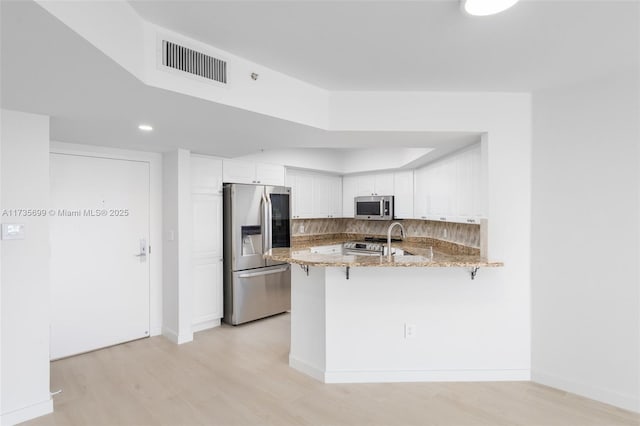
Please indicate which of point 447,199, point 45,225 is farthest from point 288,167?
point 45,225

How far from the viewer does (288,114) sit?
8.68 ft

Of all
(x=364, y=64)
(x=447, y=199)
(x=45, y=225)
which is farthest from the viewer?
(x=447, y=199)

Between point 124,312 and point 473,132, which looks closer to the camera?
point 473,132

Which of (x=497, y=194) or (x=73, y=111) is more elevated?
(x=73, y=111)

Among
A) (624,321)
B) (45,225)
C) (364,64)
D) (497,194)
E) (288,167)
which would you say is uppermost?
(364,64)

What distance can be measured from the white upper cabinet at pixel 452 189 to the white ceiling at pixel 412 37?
1.04 meters

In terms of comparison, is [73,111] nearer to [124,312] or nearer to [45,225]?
[45,225]

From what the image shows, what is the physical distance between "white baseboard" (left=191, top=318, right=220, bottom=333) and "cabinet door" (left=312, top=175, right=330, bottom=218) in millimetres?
2221

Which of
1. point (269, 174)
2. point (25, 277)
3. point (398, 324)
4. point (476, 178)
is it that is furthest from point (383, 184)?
point (25, 277)

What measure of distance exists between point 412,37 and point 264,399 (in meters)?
2.70

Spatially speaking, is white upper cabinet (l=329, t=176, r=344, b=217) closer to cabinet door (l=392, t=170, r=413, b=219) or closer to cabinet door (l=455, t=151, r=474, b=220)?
cabinet door (l=392, t=170, r=413, b=219)

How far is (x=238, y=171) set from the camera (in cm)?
460

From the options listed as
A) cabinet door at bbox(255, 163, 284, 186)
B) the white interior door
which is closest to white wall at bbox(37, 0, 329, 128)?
cabinet door at bbox(255, 163, 284, 186)

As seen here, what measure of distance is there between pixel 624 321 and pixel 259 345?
10.4 ft
